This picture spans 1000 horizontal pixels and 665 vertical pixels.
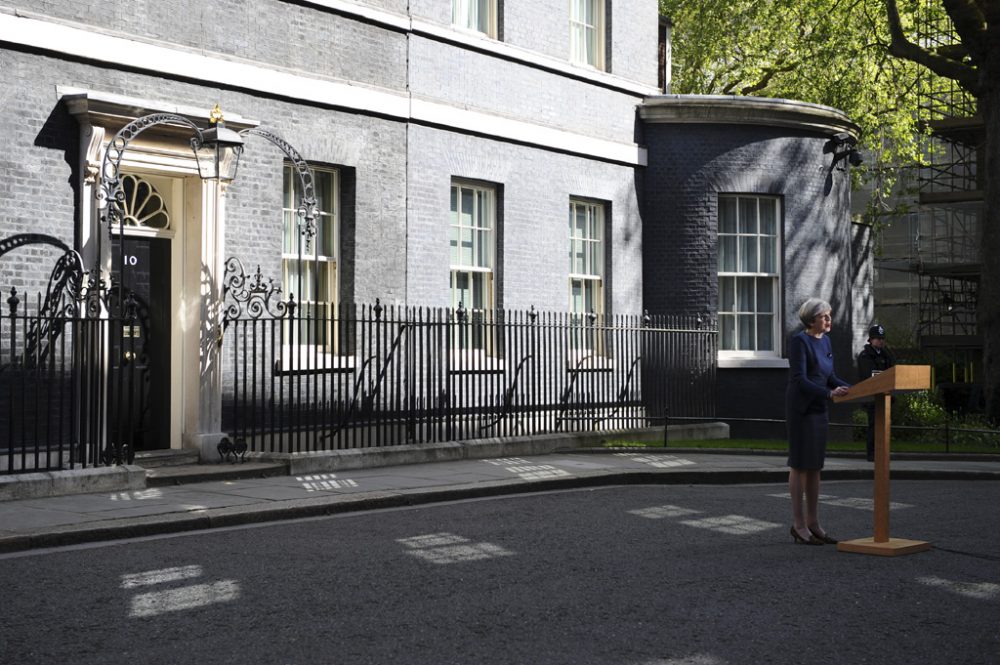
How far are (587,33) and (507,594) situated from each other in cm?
1436

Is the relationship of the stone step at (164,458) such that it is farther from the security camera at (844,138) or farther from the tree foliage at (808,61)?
the tree foliage at (808,61)

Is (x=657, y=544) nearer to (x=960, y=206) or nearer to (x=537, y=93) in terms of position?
(x=537, y=93)

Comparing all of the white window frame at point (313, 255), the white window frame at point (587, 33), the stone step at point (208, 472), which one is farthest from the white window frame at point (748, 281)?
the stone step at point (208, 472)

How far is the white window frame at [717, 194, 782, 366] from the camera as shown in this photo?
20.8m

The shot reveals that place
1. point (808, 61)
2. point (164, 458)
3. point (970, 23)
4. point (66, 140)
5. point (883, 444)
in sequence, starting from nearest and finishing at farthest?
point (883, 444)
point (66, 140)
point (164, 458)
point (970, 23)
point (808, 61)

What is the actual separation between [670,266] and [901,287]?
2674cm

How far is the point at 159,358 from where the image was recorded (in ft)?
43.7

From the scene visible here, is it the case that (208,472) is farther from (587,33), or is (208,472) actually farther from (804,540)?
(587,33)

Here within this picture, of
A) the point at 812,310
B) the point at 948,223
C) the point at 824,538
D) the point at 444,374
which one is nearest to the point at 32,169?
the point at 444,374

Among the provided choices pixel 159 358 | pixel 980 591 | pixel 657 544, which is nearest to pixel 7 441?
pixel 159 358

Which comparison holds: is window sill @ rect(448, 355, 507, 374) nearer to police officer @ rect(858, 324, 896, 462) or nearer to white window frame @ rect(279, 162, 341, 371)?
white window frame @ rect(279, 162, 341, 371)

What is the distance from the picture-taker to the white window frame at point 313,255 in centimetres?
1454

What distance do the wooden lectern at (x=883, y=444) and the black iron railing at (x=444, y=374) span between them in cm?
584

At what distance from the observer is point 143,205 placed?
43.3ft
